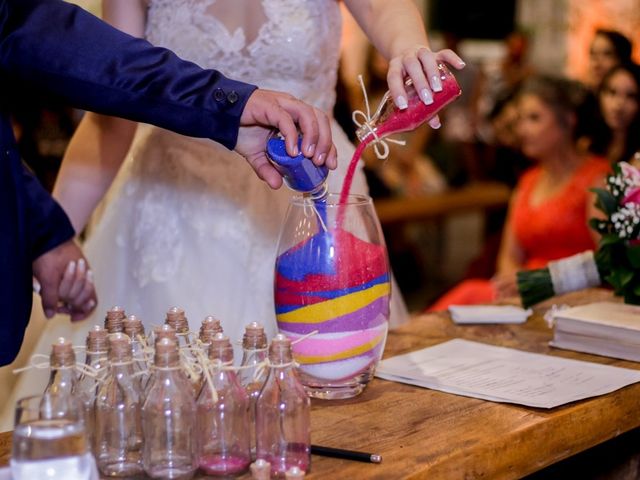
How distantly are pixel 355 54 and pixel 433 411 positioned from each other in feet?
24.6

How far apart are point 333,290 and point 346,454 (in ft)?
1.01

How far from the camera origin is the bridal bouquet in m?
2.36

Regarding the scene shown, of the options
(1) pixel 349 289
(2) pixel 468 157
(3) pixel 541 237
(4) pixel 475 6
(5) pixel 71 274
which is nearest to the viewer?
(1) pixel 349 289

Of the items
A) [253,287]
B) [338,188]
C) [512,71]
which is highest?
[512,71]

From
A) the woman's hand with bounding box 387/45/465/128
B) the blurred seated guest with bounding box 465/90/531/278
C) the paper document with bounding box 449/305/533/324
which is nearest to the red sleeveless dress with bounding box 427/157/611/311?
the blurred seated guest with bounding box 465/90/531/278

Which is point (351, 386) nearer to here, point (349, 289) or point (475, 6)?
point (349, 289)

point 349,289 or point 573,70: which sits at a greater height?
point 573,70

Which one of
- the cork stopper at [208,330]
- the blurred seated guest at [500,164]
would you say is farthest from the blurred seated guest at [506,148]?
the cork stopper at [208,330]

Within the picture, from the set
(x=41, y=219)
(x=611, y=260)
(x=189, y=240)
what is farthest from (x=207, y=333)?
(x=611, y=260)

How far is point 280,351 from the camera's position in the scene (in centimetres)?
145

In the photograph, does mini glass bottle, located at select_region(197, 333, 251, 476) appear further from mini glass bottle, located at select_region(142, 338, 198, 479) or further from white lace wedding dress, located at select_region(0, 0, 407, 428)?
white lace wedding dress, located at select_region(0, 0, 407, 428)

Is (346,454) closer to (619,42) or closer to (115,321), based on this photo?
(115,321)

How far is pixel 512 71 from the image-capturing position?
9.61 meters

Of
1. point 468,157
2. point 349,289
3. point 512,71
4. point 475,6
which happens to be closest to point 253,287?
point 349,289
